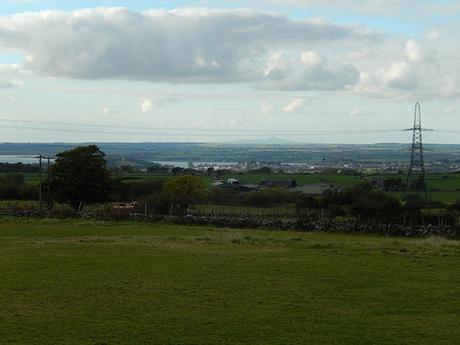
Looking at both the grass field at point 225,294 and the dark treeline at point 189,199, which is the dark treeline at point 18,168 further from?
the grass field at point 225,294

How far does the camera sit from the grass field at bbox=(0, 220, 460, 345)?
32.9 ft

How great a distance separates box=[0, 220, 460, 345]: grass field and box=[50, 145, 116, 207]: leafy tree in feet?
88.1

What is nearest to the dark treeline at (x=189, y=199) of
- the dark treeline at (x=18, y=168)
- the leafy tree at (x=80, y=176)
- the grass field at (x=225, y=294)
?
the leafy tree at (x=80, y=176)

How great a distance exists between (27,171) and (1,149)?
8276cm

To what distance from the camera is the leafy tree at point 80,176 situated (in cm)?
4900

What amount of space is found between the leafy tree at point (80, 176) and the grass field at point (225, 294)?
88.1ft

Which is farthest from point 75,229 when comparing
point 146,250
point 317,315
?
point 317,315

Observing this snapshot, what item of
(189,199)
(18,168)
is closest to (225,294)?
(189,199)

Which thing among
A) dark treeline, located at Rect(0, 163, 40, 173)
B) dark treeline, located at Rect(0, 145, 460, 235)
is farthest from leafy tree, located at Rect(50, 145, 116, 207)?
dark treeline, located at Rect(0, 163, 40, 173)

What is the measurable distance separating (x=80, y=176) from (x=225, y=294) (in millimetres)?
37604

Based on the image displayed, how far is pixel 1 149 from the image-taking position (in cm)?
17700

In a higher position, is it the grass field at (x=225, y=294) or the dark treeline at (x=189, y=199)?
the grass field at (x=225, y=294)

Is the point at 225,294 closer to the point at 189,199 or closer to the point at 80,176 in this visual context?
the point at 80,176

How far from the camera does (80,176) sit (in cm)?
4878
